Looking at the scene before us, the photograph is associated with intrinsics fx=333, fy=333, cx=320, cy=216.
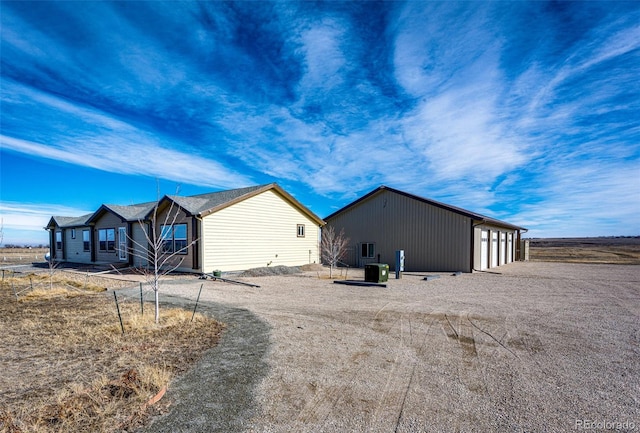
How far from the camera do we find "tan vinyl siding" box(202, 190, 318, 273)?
1803 centimetres

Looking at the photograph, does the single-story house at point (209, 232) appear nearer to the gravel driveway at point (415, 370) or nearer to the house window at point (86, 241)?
the house window at point (86, 241)

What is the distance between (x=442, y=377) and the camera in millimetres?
4945

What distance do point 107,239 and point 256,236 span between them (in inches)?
461

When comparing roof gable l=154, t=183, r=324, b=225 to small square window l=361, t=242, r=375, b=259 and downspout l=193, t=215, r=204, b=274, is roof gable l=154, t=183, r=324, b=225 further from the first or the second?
small square window l=361, t=242, r=375, b=259

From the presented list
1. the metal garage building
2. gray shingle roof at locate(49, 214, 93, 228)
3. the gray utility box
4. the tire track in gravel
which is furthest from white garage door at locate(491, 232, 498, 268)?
gray shingle roof at locate(49, 214, 93, 228)

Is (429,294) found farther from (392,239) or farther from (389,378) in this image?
(392,239)

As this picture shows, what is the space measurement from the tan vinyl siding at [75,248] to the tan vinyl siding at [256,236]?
13800 mm

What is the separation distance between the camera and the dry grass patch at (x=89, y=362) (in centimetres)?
380

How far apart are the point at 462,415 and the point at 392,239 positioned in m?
20.7

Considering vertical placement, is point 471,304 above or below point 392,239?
below

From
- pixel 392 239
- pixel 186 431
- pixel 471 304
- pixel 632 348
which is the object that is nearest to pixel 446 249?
pixel 392 239

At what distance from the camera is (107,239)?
23.7 m

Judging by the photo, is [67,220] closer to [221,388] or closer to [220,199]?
[220,199]

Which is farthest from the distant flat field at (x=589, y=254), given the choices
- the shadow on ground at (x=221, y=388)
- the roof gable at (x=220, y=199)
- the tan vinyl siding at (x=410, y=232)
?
the shadow on ground at (x=221, y=388)
